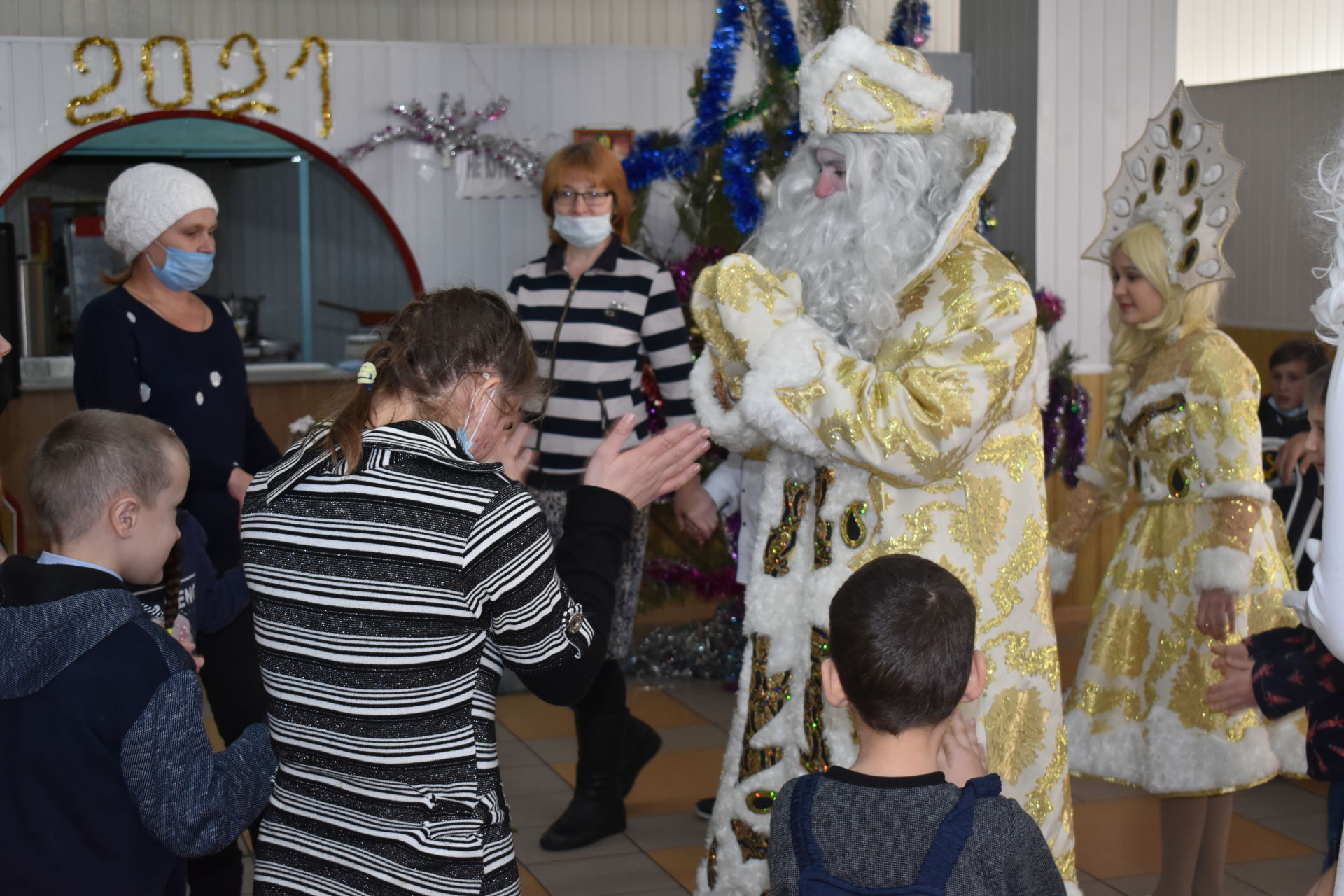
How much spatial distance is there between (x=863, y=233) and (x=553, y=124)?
3.68m

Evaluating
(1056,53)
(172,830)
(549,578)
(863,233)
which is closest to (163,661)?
(172,830)

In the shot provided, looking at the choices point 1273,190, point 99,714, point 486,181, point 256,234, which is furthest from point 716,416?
point 256,234

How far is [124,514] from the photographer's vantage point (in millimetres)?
1852

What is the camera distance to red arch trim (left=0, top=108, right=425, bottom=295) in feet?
17.3

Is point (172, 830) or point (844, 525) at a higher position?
point (844, 525)

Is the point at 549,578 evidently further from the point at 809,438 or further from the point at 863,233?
the point at 863,233

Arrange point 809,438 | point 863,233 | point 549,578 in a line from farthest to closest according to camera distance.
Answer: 1. point 863,233
2. point 809,438
3. point 549,578

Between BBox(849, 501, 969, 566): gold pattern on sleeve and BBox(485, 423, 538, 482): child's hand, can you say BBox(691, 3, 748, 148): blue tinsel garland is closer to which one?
BBox(849, 501, 969, 566): gold pattern on sleeve

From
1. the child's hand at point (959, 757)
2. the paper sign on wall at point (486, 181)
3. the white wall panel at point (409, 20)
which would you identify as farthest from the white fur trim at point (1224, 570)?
the white wall panel at point (409, 20)

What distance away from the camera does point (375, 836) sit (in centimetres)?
159

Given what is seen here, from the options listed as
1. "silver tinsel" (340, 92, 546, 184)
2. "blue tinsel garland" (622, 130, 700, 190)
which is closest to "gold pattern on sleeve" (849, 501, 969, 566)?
A: "blue tinsel garland" (622, 130, 700, 190)

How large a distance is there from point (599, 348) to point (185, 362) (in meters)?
1.07

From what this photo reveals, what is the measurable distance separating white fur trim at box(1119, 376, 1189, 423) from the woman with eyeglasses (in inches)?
42.1

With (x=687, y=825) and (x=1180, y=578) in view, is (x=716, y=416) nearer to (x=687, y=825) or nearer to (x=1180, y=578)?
(x=1180, y=578)
